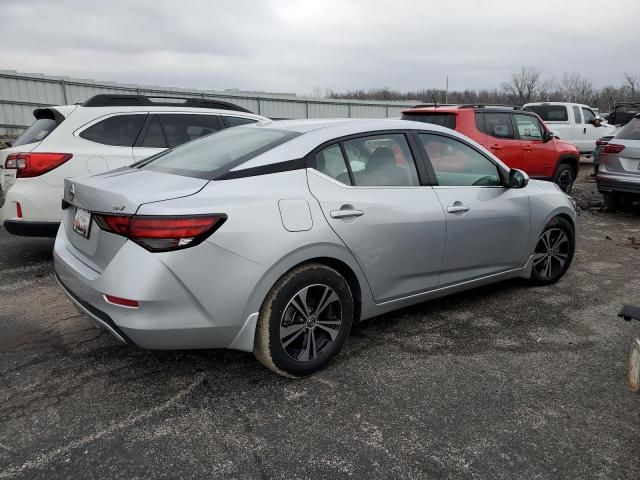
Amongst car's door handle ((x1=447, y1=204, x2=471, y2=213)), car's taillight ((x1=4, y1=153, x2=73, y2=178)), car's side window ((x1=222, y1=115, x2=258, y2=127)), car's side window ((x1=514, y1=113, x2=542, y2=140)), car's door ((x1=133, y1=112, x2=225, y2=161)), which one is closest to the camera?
car's door handle ((x1=447, y1=204, x2=471, y2=213))

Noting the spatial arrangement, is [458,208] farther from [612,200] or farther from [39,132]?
[612,200]

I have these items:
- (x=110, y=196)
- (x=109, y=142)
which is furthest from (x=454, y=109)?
(x=110, y=196)

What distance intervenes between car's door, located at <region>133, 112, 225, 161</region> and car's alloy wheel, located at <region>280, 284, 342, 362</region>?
3.35 meters

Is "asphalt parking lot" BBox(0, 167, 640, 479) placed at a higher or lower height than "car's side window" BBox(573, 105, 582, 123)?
lower

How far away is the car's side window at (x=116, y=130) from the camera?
550 centimetres

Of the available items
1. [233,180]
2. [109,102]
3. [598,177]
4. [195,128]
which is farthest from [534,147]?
[233,180]

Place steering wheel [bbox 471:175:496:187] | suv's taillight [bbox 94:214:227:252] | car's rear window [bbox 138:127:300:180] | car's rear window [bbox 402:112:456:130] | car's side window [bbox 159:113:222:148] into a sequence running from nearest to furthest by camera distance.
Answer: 1. suv's taillight [bbox 94:214:227:252]
2. car's rear window [bbox 138:127:300:180]
3. steering wheel [bbox 471:175:496:187]
4. car's side window [bbox 159:113:222:148]
5. car's rear window [bbox 402:112:456:130]

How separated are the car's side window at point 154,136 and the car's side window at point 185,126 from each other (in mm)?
53

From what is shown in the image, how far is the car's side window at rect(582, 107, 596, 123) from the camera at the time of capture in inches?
645

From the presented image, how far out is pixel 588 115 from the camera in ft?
54.1

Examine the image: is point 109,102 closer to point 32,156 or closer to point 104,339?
point 32,156

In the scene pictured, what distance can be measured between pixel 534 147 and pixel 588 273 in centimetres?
438

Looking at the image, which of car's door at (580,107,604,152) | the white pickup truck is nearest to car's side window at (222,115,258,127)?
the white pickup truck

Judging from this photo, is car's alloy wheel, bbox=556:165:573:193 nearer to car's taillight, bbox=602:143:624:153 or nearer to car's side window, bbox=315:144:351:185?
car's taillight, bbox=602:143:624:153
